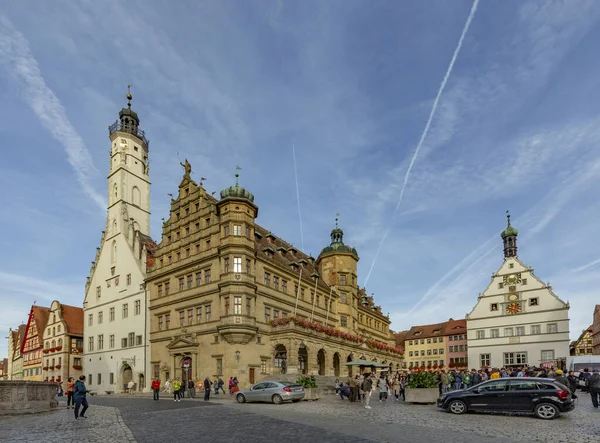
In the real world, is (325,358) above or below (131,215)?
below

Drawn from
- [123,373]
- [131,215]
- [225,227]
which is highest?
[131,215]

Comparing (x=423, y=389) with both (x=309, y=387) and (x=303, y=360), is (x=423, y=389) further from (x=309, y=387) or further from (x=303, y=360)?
(x=303, y=360)

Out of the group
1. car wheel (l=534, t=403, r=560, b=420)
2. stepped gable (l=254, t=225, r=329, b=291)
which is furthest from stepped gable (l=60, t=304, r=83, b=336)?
car wheel (l=534, t=403, r=560, b=420)

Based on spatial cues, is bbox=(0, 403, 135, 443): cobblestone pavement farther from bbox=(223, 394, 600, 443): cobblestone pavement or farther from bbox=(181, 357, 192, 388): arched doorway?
bbox=(181, 357, 192, 388): arched doorway

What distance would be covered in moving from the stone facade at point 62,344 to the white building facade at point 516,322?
53.5 meters

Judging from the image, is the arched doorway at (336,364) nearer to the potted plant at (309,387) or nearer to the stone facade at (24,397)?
the potted plant at (309,387)

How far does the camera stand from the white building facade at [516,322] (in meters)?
65.6

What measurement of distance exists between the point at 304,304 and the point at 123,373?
19681 millimetres

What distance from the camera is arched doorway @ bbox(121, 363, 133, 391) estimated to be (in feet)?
165

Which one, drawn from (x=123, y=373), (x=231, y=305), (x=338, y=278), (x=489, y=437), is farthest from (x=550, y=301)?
(x=489, y=437)

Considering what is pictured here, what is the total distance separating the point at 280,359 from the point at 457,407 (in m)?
26.5

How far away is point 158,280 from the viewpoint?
49438 millimetres

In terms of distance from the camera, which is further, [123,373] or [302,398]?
[123,373]

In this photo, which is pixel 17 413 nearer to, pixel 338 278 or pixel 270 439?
pixel 270 439
